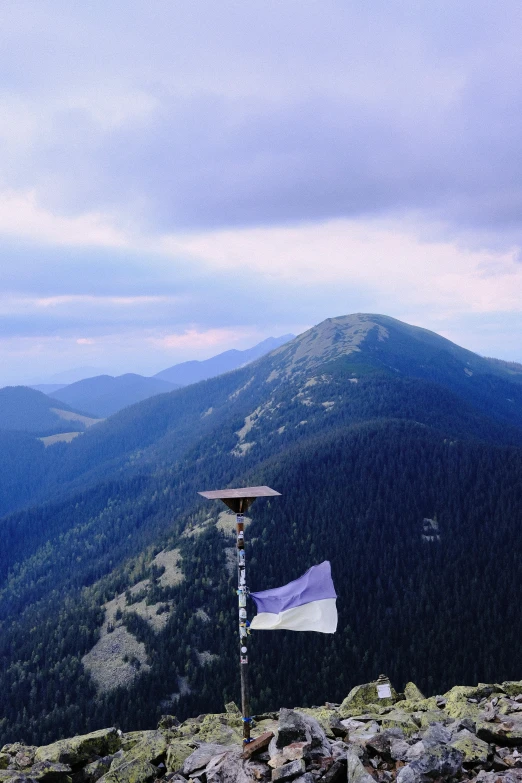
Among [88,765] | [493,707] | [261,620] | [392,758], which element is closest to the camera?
[392,758]

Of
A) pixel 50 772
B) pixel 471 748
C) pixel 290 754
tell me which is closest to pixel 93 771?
pixel 50 772

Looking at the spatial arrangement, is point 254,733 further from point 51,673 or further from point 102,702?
point 51,673

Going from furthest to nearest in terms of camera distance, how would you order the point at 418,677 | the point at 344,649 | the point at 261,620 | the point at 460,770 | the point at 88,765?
the point at 344,649 → the point at 418,677 → the point at 88,765 → the point at 261,620 → the point at 460,770

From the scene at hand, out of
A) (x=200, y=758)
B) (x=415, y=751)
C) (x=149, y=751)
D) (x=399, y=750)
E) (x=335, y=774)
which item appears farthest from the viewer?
(x=149, y=751)

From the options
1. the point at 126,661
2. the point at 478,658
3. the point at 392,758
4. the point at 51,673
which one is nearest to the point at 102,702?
the point at 126,661

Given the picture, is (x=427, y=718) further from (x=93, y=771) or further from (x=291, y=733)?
(x=93, y=771)

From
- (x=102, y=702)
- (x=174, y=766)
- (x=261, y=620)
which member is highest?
(x=261, y=620)

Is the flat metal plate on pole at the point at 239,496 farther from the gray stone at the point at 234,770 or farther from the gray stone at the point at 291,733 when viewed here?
the gray stone at the point at 234,770
